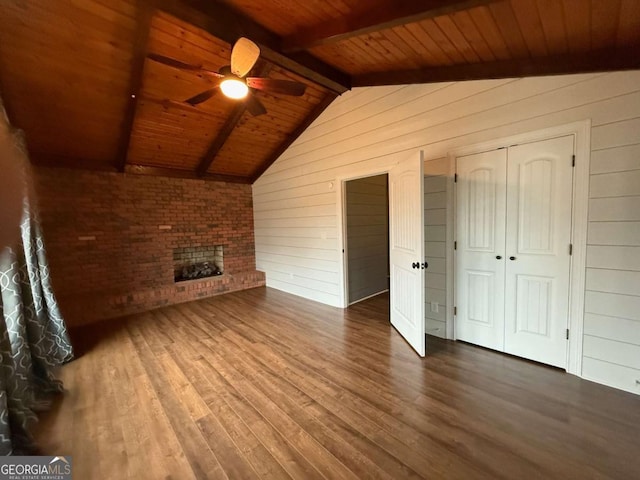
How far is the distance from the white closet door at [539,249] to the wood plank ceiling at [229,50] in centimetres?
74

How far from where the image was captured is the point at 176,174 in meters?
5.16

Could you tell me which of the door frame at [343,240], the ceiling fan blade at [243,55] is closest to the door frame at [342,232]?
the door frame at [343,240]

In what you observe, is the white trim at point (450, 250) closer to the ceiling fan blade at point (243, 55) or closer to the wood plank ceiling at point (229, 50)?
the wood plank ceiling at point (229, 50)

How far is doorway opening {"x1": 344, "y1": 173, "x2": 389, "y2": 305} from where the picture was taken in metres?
4.58

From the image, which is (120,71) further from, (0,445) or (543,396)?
(543,396)

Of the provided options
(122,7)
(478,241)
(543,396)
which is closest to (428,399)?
(543,396)

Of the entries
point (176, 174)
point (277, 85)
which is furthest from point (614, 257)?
point (176, 174)

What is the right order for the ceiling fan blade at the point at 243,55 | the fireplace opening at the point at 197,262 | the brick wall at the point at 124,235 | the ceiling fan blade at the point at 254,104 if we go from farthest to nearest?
the fireplace opening at the point at 197,262 → the brick wall at the point at 124,235 → the ceiling fan blade at the point at 254,104 → the ceiling fan blade at the point at 243,55

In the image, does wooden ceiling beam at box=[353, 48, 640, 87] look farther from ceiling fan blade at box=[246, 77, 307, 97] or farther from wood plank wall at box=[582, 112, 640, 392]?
ceiling fan blade at box=[246, 77, 307, 97]

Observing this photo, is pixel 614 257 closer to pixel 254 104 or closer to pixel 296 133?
pixel 254 104

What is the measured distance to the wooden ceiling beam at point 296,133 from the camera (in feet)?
Result: 13.8

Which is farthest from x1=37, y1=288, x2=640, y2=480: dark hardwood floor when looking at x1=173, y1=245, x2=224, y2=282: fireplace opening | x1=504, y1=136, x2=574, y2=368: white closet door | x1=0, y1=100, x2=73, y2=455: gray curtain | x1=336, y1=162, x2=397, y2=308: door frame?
x1=173, y1=245, x2=224, y2=282: fireplace opening

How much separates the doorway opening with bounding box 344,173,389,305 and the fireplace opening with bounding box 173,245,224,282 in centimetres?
305

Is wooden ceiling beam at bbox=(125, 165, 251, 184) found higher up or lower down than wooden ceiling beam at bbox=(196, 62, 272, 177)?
lower down
